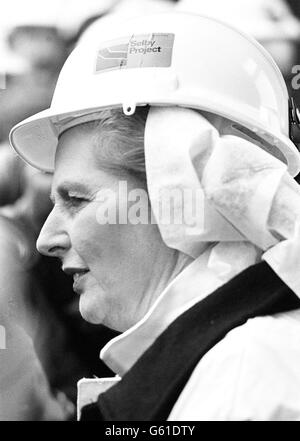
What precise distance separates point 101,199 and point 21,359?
114 cm

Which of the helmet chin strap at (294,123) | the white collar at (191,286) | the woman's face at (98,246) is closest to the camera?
the white collar at (191,286)

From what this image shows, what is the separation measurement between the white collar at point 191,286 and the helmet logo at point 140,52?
0.41 m

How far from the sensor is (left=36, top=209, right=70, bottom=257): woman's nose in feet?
5.39

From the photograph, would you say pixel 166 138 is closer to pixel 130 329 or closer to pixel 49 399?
pixel 130 329

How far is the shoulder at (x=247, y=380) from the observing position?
3.93 ft

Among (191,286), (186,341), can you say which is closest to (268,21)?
(191,286)

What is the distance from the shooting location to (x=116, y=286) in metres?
1.60

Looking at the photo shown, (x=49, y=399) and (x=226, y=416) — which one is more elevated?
(x=226, y=416)

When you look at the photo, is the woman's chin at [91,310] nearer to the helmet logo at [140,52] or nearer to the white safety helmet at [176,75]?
the white safety helmet at [176,75]

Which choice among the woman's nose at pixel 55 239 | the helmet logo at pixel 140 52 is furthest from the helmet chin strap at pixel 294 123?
the woman's nose at pixel 55 239

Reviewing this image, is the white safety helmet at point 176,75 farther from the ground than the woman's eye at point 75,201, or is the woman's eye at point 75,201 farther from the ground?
the white safety helmet at point 176,75

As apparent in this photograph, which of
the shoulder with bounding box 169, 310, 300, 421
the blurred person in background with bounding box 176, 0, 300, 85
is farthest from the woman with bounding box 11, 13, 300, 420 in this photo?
the blurred person in background with bounding box 176, 0, 300, 85
